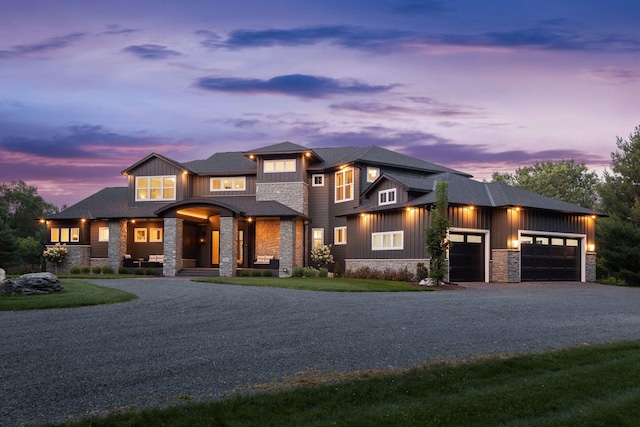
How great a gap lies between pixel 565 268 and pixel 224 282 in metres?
18.8

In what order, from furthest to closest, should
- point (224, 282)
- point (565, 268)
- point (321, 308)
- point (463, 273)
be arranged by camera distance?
1. point (565, 268)
2. point (463, 273)
3. point (224, 282)
4. point (321, 308)

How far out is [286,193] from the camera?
34188 mm

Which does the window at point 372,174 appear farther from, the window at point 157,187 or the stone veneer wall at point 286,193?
the window at point 157,187

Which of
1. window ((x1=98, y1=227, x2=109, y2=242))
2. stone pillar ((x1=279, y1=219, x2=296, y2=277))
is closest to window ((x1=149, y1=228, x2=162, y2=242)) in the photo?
window ((x1=98, y1=227, x2=109, y2=242))

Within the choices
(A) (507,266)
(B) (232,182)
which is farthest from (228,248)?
(A) (507,266)

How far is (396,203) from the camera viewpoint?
28.7 metres

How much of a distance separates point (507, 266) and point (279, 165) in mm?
15406

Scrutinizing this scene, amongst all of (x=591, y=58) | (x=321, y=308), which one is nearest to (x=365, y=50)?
(x=591, y=58)

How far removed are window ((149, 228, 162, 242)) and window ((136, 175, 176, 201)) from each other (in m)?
2.24

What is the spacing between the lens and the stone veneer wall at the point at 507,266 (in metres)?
27.2

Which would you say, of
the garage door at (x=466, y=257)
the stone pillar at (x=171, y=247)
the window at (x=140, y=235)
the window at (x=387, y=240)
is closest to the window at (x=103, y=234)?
the window at (x=140, y=235)

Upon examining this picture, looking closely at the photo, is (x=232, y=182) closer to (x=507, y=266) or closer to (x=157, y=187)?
(x=157, y=187)

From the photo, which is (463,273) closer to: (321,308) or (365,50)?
(365,50)

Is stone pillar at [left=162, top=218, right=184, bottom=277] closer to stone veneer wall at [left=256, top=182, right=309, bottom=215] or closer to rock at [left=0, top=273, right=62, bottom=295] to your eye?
stone veneer wall at [left=256, top=182, right=309, bottom=215]
